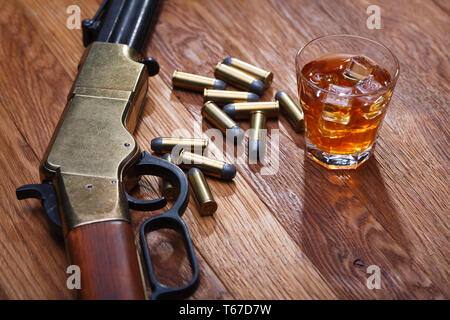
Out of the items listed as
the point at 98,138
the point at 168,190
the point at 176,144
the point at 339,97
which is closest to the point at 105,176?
the point at 98,138

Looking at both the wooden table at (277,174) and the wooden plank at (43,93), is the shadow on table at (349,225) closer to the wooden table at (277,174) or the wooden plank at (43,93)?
the wooden table at (277,174)

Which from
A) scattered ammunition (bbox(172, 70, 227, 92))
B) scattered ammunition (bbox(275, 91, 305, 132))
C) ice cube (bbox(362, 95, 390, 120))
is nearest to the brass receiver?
scattered ammunition (bbox(172, 70, 227, 92))

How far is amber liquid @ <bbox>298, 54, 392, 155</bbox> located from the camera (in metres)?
1.26

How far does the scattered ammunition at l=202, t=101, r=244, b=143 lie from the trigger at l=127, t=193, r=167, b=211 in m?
0.34

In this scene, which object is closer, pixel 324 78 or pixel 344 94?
pixel 344 94

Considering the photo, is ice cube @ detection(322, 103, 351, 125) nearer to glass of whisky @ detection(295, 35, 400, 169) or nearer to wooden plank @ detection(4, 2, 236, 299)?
glass of whisky @ detection(295, 35, 400, 169)

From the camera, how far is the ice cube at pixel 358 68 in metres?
1.35

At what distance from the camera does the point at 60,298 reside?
115 centimetres

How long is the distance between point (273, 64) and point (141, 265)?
0.90 metres

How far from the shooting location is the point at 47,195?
1155 mm

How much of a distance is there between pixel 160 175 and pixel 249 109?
0.40 m

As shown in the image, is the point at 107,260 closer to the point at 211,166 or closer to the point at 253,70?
the point at 211,166

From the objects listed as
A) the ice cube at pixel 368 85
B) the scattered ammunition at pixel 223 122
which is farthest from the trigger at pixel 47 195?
the ice cube at pixel 368 85

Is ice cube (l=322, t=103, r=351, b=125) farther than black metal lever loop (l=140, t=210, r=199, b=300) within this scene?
Yes
